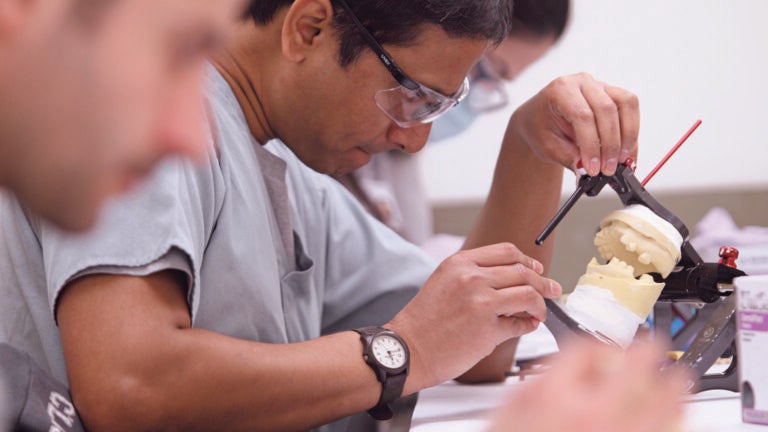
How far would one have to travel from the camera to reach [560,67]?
11.4 feet

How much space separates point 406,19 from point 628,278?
0.47 meters

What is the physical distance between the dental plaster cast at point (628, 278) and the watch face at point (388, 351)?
236 millimetres

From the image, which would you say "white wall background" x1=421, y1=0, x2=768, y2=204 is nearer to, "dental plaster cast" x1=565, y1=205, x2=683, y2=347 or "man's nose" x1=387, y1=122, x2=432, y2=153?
"man's nose" x1=387, y1=122, x2=432, y2=153

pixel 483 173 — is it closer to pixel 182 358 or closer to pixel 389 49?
pixel 389 49

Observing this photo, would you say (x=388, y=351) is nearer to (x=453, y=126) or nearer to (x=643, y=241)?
(x=643, y=241)

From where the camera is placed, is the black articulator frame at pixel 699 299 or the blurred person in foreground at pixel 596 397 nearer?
the blurred person in foreground at pixel 596 397

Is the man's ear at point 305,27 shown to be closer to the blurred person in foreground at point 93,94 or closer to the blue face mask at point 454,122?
the blurred person in foreground at point 93,94

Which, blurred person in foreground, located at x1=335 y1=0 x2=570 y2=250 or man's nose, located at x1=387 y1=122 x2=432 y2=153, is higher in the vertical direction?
man's nose, located at x1=387 y1=122 x2=432 y2=153

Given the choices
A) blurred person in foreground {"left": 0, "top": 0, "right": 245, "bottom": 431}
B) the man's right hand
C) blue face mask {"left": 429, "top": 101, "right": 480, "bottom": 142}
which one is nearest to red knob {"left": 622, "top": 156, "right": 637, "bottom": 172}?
the man's right hand

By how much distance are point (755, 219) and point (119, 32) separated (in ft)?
11.1

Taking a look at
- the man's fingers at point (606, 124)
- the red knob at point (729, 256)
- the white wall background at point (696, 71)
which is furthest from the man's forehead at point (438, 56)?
the white wall background at point (696, 71)

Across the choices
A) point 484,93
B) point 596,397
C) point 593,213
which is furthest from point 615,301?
point 593,213

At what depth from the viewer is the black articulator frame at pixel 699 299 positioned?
108 centimetres

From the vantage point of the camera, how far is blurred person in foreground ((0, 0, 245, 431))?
0.24 metres
